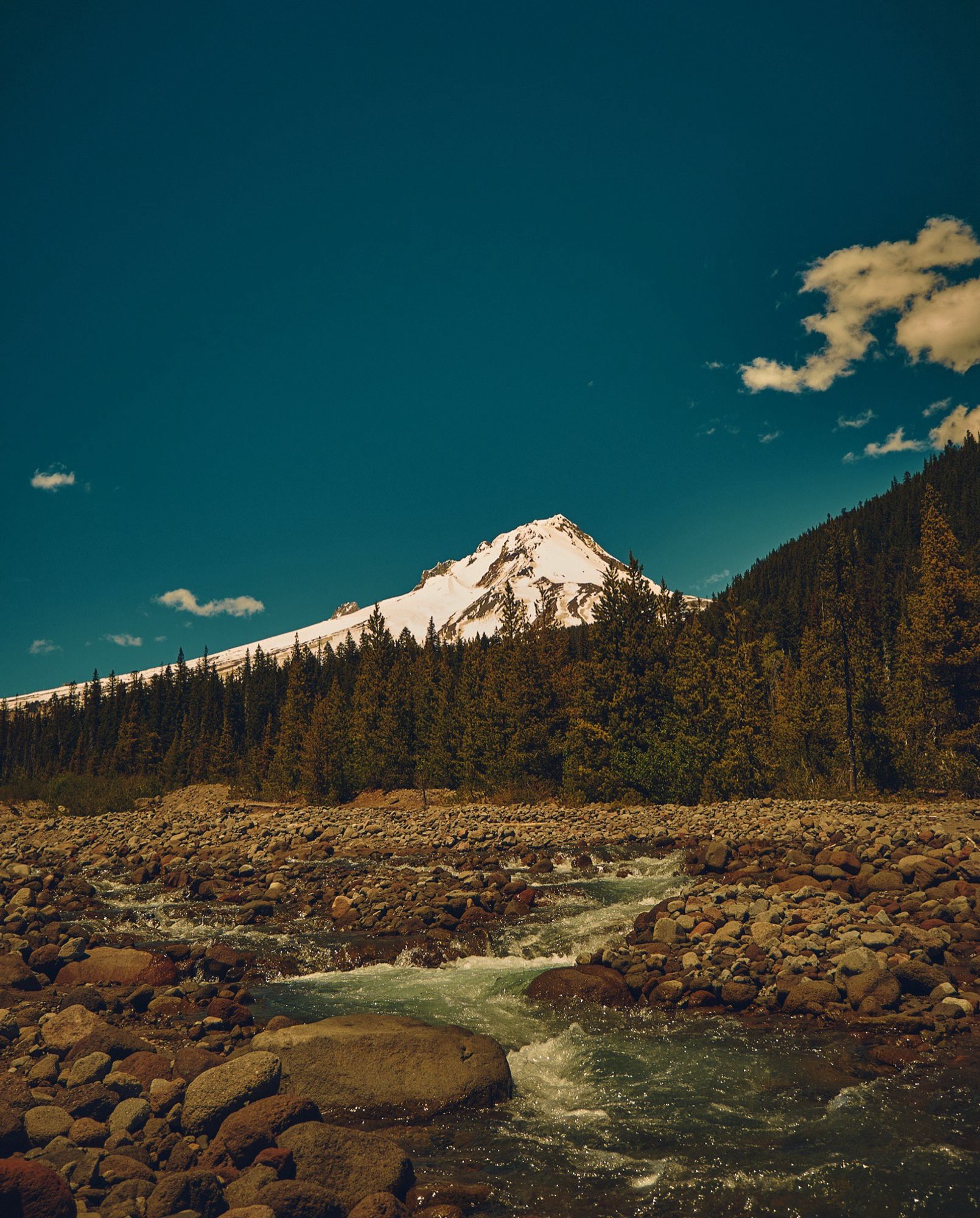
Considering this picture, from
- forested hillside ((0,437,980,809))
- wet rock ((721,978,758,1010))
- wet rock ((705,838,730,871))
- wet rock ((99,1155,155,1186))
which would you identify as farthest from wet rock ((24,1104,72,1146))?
forested hillside ((0,437,980,809))

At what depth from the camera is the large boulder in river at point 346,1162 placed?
536 centimetres

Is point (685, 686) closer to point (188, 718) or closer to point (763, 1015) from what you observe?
point (763, 1015)

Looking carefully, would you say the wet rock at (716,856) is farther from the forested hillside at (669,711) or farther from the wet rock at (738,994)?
the forested hillside at (669,711)

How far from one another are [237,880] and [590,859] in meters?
9.85

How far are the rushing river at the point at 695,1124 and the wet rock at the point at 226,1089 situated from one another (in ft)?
4.94

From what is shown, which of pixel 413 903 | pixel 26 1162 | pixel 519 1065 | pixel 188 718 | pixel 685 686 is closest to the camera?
pixel 26 1162

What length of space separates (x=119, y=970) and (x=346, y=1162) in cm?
720

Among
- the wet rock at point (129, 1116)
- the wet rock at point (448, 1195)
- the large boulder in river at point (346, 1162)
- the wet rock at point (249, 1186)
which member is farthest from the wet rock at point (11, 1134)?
the wet rock at point (448, 1195)

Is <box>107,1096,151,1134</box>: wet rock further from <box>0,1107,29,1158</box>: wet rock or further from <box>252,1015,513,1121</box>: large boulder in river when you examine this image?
<box>252,1015,513,1121</box>: large boulder in river

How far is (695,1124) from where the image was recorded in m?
6.71

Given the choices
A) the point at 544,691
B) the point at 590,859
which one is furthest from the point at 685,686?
the point at 590,859

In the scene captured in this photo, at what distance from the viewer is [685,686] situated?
108ft

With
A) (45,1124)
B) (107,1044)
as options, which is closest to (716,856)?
(107,1044)

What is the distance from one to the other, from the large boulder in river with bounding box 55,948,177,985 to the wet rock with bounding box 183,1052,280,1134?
15.6 ft
